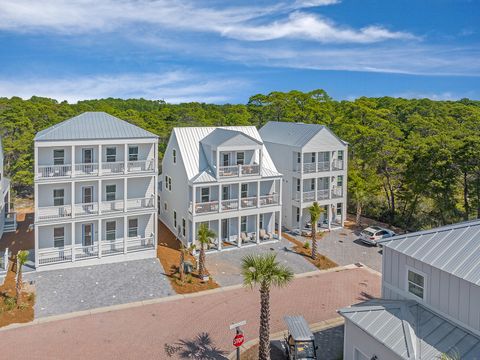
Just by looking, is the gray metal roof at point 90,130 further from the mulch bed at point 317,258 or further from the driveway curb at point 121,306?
the mulch bed at point 317,258

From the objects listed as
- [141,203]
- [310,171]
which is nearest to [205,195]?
[141,203]

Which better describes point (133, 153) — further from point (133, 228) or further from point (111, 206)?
point (133, 228)

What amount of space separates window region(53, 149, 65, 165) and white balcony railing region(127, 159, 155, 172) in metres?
4.13

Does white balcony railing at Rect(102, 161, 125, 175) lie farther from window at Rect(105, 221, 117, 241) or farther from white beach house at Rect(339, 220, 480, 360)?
white beach house at Rect(339, 220, 480, 360)

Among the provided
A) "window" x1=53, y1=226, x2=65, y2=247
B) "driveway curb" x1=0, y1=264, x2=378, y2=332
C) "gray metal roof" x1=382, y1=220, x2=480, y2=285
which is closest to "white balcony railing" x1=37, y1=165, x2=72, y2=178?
"window" x1=53, y1=226, x2=65, y2=247

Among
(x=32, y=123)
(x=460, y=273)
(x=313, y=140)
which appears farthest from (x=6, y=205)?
(x=460, y=273)

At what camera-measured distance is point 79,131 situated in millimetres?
25391

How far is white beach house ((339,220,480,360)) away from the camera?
41.1 feet

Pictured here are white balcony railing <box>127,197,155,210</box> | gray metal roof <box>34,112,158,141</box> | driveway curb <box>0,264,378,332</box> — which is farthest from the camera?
white balcony railing <box>127,197,155,210</box>

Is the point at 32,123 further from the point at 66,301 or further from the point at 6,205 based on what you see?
the point at 66,301

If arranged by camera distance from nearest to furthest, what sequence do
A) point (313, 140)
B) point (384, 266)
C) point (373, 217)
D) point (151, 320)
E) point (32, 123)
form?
Result: point (384, 266) → point (151, 320) → point (313, 140) → point (373, 217) → point (32, 123)

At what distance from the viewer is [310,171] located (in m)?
34.0

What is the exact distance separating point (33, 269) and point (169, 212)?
11.6m

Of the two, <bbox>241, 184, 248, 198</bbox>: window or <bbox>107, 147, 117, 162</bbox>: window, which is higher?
<bbox>107, 147, 117, 162</bbox>: window
